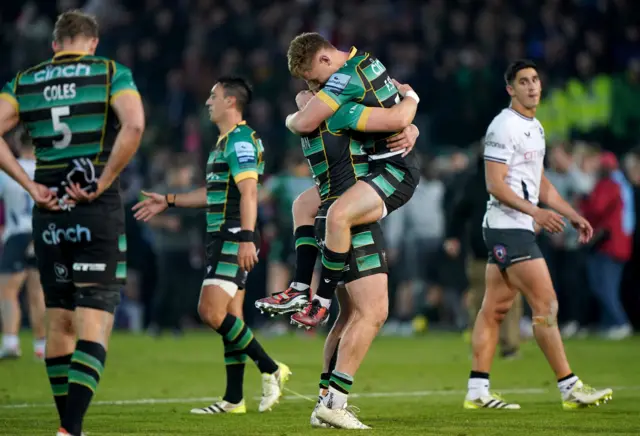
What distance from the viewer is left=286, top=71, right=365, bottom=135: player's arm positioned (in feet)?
27.7

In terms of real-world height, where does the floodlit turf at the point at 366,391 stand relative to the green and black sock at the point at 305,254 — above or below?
below

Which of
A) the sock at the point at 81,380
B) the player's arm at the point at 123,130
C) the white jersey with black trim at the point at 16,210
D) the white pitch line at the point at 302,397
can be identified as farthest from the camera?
the white jersey with black trim at the point at 16,210

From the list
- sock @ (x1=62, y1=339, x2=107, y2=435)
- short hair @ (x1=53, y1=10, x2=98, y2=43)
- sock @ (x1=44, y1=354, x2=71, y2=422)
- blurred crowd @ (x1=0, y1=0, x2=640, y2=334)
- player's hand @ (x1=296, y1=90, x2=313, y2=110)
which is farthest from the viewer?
blurred crowd @ (x1=0, y1=0, x2=640, y2=334)

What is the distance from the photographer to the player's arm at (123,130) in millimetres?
7445

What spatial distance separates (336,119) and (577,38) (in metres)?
16.3

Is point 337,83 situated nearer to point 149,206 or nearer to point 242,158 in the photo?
point 242,158

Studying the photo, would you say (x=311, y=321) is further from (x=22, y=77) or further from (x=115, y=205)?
(x=22, y=77)

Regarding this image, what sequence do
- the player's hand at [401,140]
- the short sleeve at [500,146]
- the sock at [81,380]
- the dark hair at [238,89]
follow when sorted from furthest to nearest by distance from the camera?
the dark hair at [238,89] → the short sleeve at [500,146] → the player's hand at [401,140] → the sock at [81,380]

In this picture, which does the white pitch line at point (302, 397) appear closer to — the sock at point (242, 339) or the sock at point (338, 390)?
the sock at point (242, 339)

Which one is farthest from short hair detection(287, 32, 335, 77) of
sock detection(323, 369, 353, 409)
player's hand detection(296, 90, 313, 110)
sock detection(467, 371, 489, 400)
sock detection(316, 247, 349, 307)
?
sock detection(467, 371, 489, 400)

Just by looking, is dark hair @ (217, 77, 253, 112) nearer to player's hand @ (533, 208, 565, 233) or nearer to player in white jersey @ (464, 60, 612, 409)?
player in white jersey @ (464, 60, 612, 409)

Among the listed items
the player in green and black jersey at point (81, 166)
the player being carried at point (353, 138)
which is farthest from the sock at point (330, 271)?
the player in green and black jersey at point (81, 166)

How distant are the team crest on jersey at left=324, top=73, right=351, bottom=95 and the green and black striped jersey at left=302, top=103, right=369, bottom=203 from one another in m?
0.25

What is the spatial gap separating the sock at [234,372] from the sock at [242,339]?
0.05 meters
